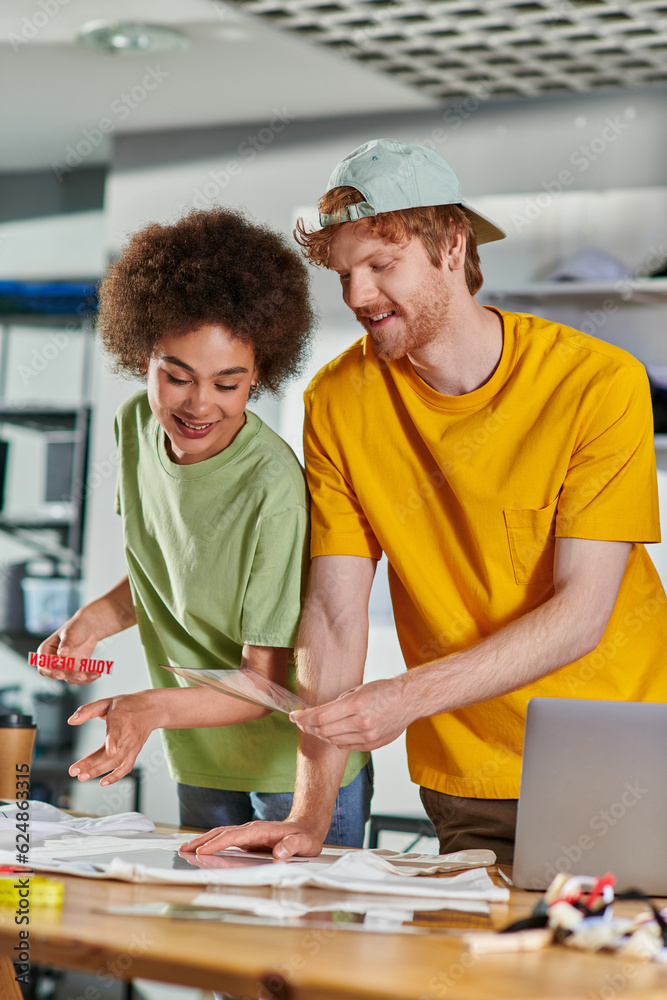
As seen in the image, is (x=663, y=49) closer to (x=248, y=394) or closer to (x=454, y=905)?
(x=248, y=394)

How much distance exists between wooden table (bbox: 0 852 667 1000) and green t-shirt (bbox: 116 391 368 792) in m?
0.66

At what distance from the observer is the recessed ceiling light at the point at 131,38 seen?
10.6 ft

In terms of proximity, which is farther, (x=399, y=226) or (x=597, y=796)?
(x=399, y=226)

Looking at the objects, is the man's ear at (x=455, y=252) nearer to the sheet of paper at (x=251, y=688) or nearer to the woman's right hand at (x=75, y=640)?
the sheet of paper at (x=251, y=688)

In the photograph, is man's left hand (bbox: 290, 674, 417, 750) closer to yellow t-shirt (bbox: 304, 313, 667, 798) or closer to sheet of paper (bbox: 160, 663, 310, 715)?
sheet of paper (bbox: 160, 663, 310, 715)

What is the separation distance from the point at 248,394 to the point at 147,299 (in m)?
0.21

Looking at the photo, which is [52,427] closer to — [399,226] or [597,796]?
[399,226]

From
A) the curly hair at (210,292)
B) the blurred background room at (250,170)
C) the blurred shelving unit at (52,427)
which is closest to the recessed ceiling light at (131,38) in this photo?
the blurred background room at (250,170)

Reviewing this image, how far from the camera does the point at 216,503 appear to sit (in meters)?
1.68

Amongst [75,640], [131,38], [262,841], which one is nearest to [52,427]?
[131,38]

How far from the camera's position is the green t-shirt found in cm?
162

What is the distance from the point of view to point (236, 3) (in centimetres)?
314

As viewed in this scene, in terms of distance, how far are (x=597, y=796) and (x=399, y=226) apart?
829 mm

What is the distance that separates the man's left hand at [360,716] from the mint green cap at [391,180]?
67 cm
